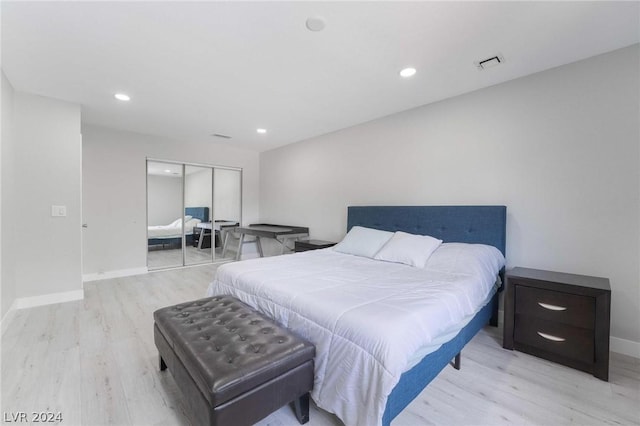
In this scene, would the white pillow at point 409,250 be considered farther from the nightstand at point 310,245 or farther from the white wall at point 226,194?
the white wall at point 226,194

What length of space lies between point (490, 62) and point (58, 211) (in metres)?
4.90

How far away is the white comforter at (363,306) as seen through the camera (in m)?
1.24

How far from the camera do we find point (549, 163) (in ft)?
7.95

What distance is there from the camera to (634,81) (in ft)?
6.78

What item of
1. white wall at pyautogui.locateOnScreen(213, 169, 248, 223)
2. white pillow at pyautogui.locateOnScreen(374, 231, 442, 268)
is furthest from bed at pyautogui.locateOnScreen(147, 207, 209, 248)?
white pillow at pyautogui.locateOnScreen(374, 231, 442, 268)

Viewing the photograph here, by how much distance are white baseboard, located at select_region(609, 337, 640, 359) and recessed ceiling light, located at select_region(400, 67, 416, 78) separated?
2804 mm

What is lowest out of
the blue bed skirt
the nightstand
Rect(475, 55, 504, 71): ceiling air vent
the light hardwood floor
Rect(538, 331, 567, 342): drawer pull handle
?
the light hardwood floor

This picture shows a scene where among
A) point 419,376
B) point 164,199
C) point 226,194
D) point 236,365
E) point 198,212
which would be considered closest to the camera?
point 236,365

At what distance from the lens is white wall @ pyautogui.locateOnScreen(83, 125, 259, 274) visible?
4160 millimetres

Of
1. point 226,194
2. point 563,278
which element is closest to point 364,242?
point 563,278

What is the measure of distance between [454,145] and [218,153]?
4.42 m

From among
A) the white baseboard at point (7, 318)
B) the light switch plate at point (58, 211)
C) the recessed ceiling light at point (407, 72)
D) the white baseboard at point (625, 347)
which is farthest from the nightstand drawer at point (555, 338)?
the light switch plate at point (58, 211)

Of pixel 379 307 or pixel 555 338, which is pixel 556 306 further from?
pixel 379 307

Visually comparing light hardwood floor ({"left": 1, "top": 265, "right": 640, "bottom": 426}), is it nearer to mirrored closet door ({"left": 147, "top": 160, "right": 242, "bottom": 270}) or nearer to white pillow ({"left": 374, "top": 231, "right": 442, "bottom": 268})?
white pillow ({"left": 374, "top": 231, "right": 442, "bottom": 268})
